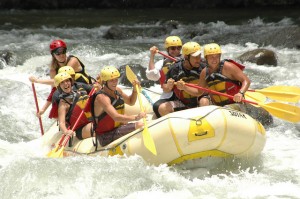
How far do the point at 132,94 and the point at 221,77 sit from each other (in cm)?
99

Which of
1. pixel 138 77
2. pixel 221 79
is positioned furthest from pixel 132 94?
pixel 138 77

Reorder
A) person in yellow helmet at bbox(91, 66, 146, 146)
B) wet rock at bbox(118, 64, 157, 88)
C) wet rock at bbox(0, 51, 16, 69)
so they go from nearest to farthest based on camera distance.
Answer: person in yellow helmet at bbox(91, 66, 146, 146) < wet rock at bbox(118, 64, 157, 88) < wet rock at bbox(0, 51, 16, 69)

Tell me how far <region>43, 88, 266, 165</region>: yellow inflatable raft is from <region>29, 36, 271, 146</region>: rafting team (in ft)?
0.97

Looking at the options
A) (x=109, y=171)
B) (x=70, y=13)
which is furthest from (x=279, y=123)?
(x=70, y=13)

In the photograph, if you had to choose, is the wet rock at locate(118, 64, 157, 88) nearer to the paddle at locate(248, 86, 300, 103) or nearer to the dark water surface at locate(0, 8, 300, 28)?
the paddle at locate(248, 86, 300, 103)

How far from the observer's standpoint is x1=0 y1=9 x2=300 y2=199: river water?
5199 mm

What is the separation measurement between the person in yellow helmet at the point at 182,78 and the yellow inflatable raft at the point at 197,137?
2.42ft

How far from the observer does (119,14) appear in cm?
2080

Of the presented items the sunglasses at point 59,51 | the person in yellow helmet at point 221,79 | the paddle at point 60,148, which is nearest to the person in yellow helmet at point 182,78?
the person in yellow helmet at point 221,79

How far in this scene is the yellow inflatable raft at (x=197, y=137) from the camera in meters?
5.23

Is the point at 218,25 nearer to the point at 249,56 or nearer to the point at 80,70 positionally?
the point at 249,56

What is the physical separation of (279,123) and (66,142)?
3.28 metres

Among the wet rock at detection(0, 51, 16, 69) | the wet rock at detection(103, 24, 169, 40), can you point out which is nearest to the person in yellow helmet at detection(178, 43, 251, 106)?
the wet rock at detection(0, 51, 16, 69)

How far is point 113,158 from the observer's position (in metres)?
5.51
